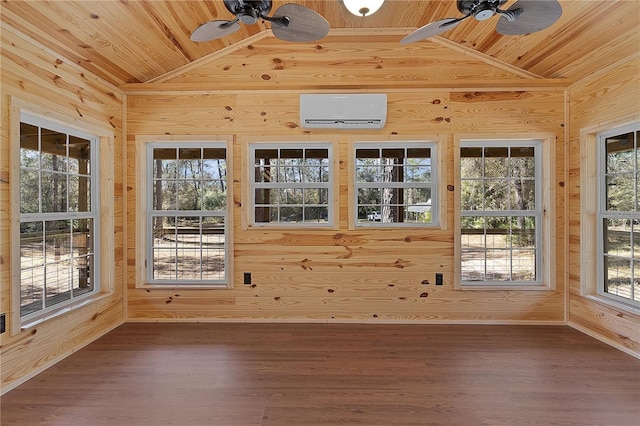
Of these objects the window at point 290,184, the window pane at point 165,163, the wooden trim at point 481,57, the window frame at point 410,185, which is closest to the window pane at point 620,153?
the wooden trim at point 481,57

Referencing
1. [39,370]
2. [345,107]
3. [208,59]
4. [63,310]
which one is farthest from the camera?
[208,59]

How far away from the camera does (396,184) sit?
341 centimetres

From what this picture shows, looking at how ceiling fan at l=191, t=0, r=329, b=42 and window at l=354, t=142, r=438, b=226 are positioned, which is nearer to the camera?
ceiling fan at l=191, t=0, r=329, b=42

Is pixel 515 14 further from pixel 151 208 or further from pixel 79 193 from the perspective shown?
pixel 79 193

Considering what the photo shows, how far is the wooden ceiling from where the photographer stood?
7.54 feet

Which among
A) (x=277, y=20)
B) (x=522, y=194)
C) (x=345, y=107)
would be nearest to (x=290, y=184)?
(x=345, y=107)

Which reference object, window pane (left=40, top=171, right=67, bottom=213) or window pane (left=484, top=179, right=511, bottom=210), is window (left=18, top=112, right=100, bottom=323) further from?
window pane (left=484, top=179, right=511, bottom=210)

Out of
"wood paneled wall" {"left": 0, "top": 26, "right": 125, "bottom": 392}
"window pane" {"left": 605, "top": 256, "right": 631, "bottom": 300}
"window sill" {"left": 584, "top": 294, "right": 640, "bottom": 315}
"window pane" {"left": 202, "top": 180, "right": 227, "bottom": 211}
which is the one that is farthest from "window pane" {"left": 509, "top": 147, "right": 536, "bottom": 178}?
"wood paneled wall" {"left": 0, "top": 26, "right": 125, "bottom": 392}

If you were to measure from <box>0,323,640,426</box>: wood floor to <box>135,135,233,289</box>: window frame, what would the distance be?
0.52 m

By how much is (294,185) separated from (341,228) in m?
0.68

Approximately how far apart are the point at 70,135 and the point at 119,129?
520 millimetres

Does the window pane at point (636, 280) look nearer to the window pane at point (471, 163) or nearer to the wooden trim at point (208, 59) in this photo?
the window pane at point (471, 163)

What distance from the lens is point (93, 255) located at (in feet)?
10.3

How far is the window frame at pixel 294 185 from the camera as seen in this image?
11.1 ft
